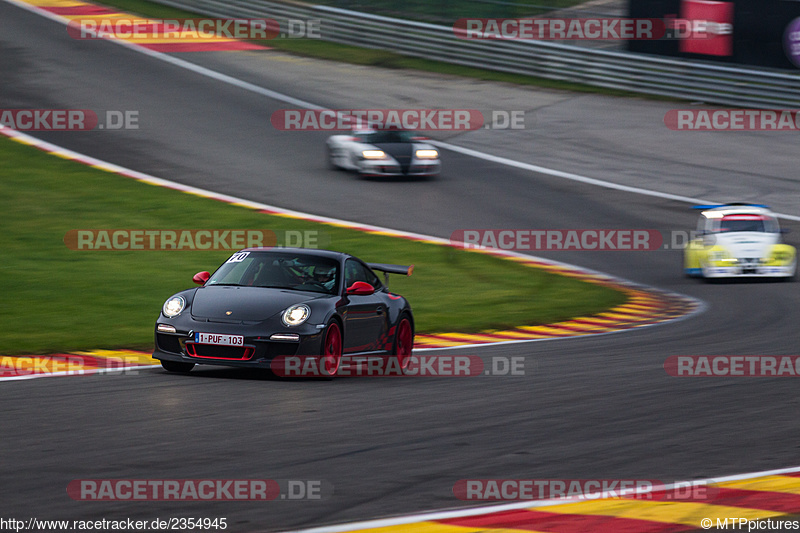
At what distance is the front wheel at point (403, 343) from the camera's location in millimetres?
11516

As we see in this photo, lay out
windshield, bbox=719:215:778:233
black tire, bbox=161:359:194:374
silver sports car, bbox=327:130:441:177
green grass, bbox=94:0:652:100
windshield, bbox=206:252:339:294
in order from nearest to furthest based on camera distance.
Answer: black tire, bbox=161:359:194:374 → windshield, bbox=206:252:339:294 → windshield, bbox=719:215:778:233 → silver sports car, bbox=327:130:441:177 → green grass, bbox=94:0:652:100

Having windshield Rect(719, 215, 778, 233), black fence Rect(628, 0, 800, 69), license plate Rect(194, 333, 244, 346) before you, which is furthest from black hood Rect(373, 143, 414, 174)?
license plate Rect(194, 333, 244, 346)

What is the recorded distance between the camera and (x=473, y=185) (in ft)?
81.6

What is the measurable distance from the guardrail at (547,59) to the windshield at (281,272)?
2173cm

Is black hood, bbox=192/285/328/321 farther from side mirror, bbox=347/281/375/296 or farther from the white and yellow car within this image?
the white and yellow car

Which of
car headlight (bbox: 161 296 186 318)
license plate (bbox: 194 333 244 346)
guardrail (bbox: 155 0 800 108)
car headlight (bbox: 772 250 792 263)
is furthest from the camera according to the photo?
guardrail (bbox: 155 0 800 108)

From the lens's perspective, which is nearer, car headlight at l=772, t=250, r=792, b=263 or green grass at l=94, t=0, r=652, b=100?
car headlight at l=772, t=250, r=792, b=263

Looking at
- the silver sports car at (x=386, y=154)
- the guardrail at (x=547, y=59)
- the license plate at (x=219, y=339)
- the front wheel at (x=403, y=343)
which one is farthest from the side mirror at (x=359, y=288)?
the guardrail at (x=547, y=59)

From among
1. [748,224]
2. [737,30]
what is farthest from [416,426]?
[737,30]

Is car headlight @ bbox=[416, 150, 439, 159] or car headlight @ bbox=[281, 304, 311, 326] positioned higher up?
car headlight @ bbox=[281, 304, 311, 326]

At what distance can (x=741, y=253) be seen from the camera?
18.9 m

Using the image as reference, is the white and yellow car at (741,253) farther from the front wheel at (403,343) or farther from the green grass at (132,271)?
the front wheel at (403,343)

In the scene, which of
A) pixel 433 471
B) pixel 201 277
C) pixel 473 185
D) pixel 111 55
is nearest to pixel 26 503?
pixel 433 471

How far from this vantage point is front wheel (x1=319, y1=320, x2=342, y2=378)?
33.0ft
